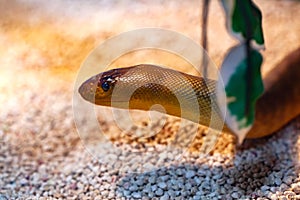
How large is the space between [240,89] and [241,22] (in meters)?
0.18

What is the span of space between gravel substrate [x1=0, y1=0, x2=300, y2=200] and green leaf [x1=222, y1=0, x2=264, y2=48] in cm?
53

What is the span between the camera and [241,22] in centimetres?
134

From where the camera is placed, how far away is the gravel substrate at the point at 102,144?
1.71 m

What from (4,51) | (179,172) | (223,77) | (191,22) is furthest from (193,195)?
(4,51)

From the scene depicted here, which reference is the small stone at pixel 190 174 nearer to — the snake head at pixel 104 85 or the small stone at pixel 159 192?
the small stone at pixel 159 192

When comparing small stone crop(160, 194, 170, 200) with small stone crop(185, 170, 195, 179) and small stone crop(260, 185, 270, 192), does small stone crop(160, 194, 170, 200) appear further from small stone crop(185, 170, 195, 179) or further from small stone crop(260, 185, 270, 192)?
small stone crop(260, 185, 270, 192)

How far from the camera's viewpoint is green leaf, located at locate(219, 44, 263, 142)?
132 centimetres

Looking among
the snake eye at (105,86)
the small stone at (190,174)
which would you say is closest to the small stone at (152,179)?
the small stone at (190,174)

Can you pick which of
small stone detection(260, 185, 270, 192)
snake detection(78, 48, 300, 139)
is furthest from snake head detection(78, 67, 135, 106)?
small stone detection(260, 185, 270, 192)

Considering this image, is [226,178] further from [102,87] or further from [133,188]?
[102,87]

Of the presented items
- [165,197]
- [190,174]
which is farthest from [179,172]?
[165,197]

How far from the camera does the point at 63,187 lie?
70.7 inches

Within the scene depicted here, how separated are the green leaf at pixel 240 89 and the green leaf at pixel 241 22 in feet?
0.12

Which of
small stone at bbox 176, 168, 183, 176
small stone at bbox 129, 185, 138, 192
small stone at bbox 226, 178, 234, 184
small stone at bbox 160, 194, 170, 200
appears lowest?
small stone at bbox 226, 178, 234, 184
